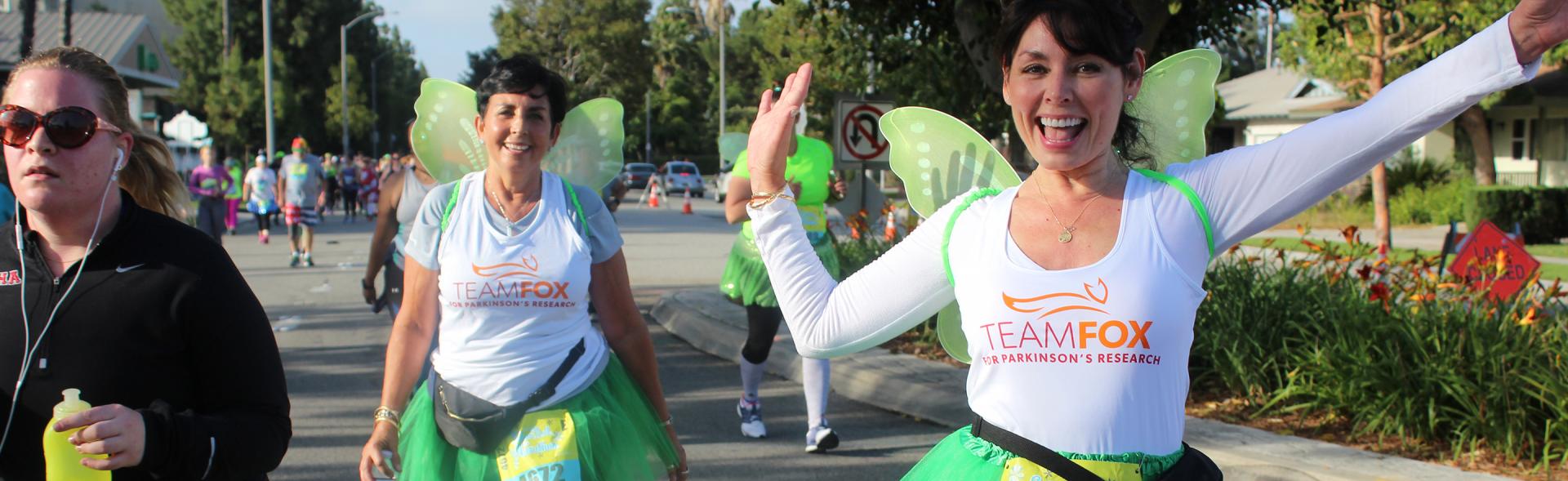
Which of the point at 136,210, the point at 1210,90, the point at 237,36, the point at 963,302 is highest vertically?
the point at 237,36

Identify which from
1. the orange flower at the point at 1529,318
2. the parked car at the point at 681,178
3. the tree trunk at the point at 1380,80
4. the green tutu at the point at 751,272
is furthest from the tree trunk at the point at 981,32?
the parked car at the point at 681,178

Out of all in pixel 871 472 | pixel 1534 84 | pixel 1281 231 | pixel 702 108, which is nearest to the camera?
pixel 871 472

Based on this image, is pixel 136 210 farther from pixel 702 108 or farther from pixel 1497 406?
pixel 702 108

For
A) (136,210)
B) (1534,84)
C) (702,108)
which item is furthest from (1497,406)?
(702,108)

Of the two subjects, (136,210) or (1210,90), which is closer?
(136,210)

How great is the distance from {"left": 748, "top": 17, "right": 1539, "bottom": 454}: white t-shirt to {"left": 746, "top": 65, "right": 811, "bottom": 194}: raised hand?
0.06 m

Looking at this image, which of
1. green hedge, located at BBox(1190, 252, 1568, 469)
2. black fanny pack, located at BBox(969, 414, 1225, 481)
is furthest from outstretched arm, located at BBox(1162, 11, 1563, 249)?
green hedge, located at BBox(1190, 252, 1568, 469)

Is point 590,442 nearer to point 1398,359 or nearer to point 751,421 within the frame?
point 751,421

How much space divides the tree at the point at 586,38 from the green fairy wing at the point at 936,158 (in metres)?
56.3

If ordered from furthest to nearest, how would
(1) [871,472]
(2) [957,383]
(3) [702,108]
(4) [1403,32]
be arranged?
(3) [702,108] → (4) [1403,32] → (2) [957,383] → (1) [871,472]

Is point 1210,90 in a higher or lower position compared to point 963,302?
higher

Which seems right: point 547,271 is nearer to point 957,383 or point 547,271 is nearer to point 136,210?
point 136,210

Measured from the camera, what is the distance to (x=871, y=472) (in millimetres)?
6230

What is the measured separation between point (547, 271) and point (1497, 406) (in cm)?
440
